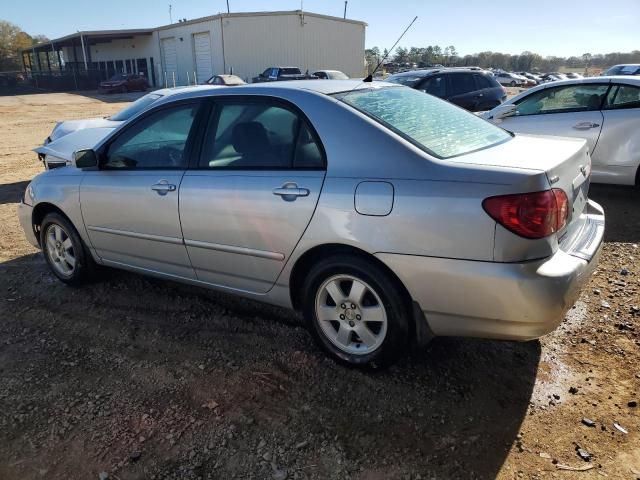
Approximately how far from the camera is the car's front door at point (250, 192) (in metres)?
3.07

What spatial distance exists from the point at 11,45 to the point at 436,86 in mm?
70996

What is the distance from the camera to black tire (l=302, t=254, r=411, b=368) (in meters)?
2.83

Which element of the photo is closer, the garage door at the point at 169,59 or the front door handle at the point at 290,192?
the front door handle at the point at 290,192

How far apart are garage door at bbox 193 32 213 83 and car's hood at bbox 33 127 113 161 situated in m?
32.4

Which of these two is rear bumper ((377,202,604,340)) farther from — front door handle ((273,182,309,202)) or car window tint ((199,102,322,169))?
car window tint ((199,102,322,169))

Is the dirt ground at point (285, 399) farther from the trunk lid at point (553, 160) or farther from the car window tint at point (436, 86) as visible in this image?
the car window tint at point (436, 86)

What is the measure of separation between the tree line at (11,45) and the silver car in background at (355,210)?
221 ft

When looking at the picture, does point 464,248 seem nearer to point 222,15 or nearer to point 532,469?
point 532,469

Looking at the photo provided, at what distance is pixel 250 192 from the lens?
10.5ft

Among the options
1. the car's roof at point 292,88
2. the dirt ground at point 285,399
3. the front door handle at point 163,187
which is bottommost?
the dirt ground at point 285,399

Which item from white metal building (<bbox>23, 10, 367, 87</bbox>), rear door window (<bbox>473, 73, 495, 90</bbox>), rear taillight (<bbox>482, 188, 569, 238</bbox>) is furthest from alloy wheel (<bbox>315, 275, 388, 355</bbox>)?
white metal building (<bbox>23, 10, 367, 87</bbox>)

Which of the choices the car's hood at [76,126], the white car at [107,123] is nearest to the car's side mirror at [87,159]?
the white car at [107,123]

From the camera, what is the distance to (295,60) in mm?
38812

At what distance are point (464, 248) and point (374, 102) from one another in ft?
3.93
